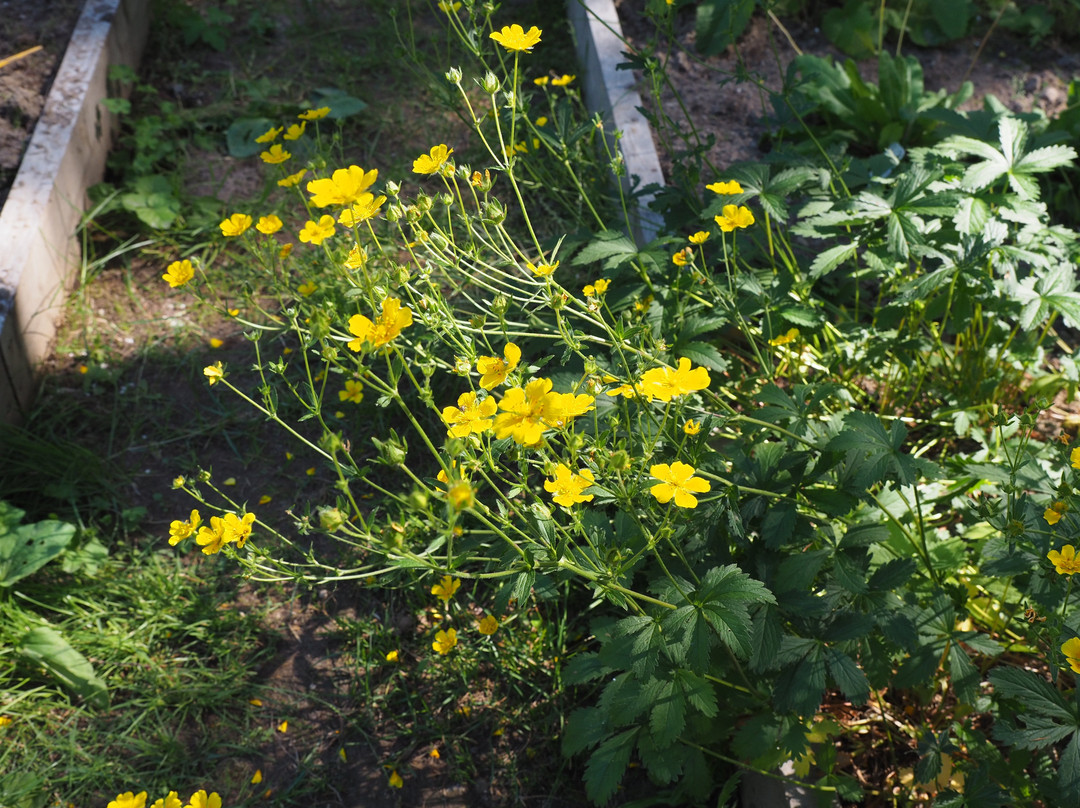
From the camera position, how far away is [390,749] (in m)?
2.01

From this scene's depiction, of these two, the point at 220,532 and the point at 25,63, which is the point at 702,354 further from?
the point at 25,63

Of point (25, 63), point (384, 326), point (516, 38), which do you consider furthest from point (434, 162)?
point (25, 63)

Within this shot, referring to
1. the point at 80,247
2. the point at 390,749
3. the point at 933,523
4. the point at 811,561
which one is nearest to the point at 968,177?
the point at 933,523

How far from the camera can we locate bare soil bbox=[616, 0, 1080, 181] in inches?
134

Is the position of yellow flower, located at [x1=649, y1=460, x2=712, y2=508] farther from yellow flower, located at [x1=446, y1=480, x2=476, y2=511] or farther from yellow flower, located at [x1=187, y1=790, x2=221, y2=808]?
yellow flower, located at [x1=187, y1=790, x2=221, y2=808]

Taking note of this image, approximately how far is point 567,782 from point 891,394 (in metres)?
1.40

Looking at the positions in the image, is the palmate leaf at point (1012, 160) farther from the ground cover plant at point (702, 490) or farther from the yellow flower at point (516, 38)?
the yellow flower at point (516, 38)

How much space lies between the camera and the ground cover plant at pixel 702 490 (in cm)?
148

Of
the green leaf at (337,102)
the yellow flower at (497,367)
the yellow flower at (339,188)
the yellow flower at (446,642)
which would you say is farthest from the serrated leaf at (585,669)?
the green leaf at (337,102)

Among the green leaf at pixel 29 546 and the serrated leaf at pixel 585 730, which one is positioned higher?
the green leaf at pixel 29 546

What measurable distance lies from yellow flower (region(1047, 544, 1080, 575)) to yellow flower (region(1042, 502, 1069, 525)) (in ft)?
0.24

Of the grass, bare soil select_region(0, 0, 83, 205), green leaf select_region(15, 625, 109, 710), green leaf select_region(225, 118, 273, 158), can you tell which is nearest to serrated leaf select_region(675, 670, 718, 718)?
the grass

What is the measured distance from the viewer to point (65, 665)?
81.7 inches

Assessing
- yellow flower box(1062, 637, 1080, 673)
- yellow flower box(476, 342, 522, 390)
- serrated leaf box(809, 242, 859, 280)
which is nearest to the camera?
yellow flower box(1062, 637, 1080, 673)
